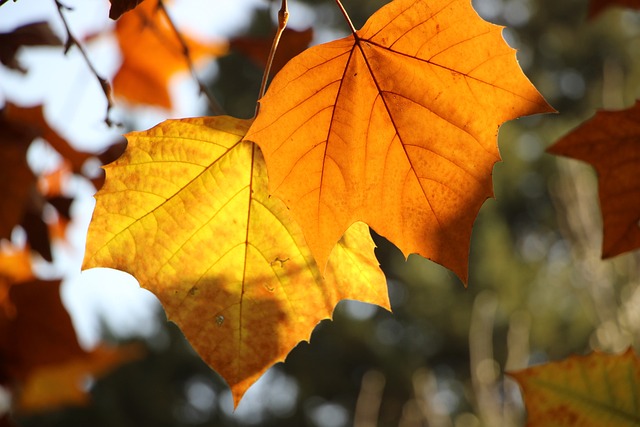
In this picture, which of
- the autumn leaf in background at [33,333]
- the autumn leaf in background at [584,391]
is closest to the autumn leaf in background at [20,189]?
the autumn leaf in background at [33,333]

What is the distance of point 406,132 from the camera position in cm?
73

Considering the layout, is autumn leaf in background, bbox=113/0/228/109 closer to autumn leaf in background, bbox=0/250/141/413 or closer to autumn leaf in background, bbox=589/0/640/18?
autumn leaf in background, bbox=0/250/141/413

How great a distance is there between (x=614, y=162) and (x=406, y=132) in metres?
0.28

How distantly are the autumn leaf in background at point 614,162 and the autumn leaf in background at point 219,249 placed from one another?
0.28 m

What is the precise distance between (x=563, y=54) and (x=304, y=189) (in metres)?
14.2

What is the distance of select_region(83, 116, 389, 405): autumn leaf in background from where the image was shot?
0.72 m

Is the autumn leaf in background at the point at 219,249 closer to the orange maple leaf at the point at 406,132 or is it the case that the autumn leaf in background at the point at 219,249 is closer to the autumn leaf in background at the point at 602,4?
the orange maple leaf at the point at 406,132

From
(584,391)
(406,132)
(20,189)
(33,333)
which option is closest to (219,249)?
(406,132)

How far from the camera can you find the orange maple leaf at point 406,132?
69 cm

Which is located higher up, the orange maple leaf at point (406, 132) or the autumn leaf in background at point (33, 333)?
the orange maple leaf at point (406, 132)

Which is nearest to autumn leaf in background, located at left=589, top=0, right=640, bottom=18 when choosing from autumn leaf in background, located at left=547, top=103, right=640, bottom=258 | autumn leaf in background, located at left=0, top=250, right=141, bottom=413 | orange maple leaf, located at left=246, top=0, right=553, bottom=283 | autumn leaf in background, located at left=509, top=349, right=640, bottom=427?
autumn leaf in background, located at left=547, top=103, right=640, bottom=258

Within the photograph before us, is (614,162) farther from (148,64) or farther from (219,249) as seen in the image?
(148,64)

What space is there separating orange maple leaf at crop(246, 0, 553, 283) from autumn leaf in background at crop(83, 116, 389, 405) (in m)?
0.07

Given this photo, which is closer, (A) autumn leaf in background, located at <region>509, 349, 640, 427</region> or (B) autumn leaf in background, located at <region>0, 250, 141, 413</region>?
(A) autumn leaf in background, located at <region>509, 349, 640, 427</region>
